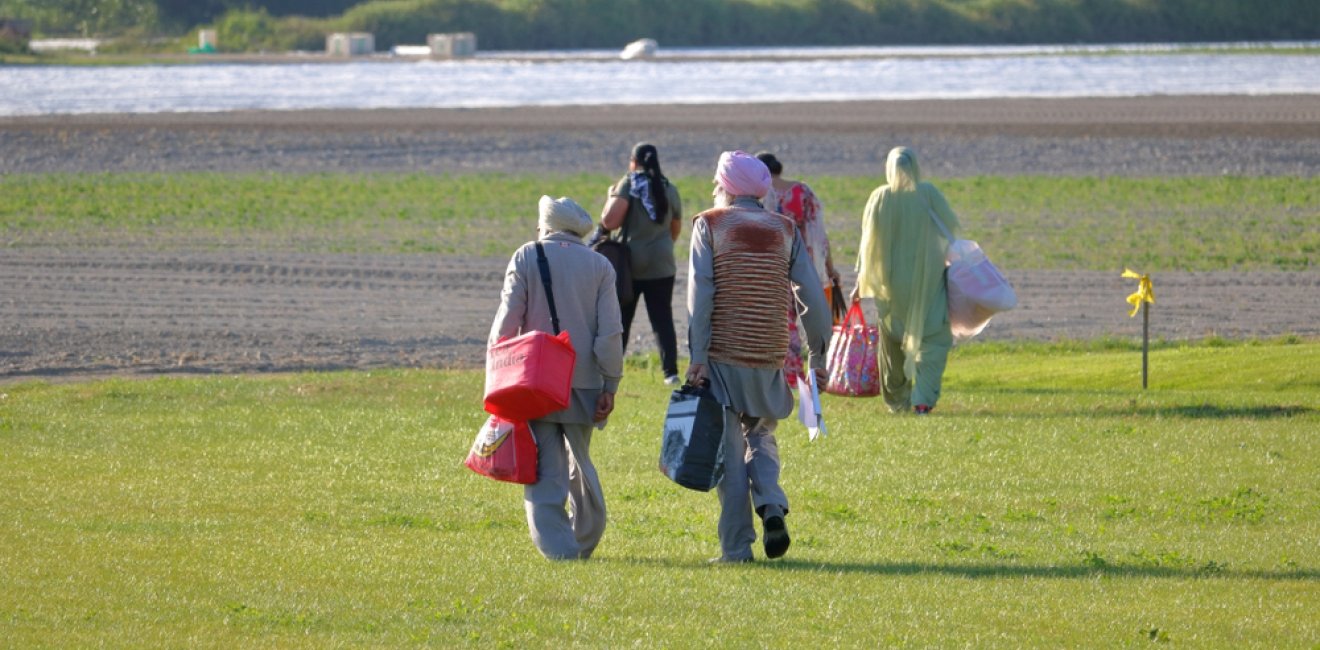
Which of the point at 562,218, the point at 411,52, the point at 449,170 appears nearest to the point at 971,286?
the point at 562,218

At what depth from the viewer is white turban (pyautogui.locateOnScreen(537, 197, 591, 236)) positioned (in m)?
7.83

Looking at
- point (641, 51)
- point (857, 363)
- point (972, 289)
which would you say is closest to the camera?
point (972, 289)

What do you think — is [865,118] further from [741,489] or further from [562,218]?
[741,489]

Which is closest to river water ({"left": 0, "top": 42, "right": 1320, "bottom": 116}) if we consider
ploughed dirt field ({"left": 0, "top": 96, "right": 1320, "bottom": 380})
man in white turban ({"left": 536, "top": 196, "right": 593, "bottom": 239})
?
ploughed dirt field ({"left": 0, "top": 96, "right": 1320, "bottom": 380})

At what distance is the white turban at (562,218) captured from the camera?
7.83 meters

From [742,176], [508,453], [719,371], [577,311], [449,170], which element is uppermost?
[742,176]

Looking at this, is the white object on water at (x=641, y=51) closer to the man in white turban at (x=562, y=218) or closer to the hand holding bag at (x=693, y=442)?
the man in white turban at (x=562, y=218)

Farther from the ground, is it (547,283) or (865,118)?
(547,283)

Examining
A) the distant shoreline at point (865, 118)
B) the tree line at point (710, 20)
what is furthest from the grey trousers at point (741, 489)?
the tree line at point (710, 20)

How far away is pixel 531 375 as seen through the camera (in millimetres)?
7395

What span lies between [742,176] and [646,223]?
5.06m

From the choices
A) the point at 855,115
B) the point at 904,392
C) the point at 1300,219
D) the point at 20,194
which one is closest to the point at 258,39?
the point at 855,115

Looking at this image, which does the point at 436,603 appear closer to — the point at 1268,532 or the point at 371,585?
the point at 371,585

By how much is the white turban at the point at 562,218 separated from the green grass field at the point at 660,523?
1457 millimetres
